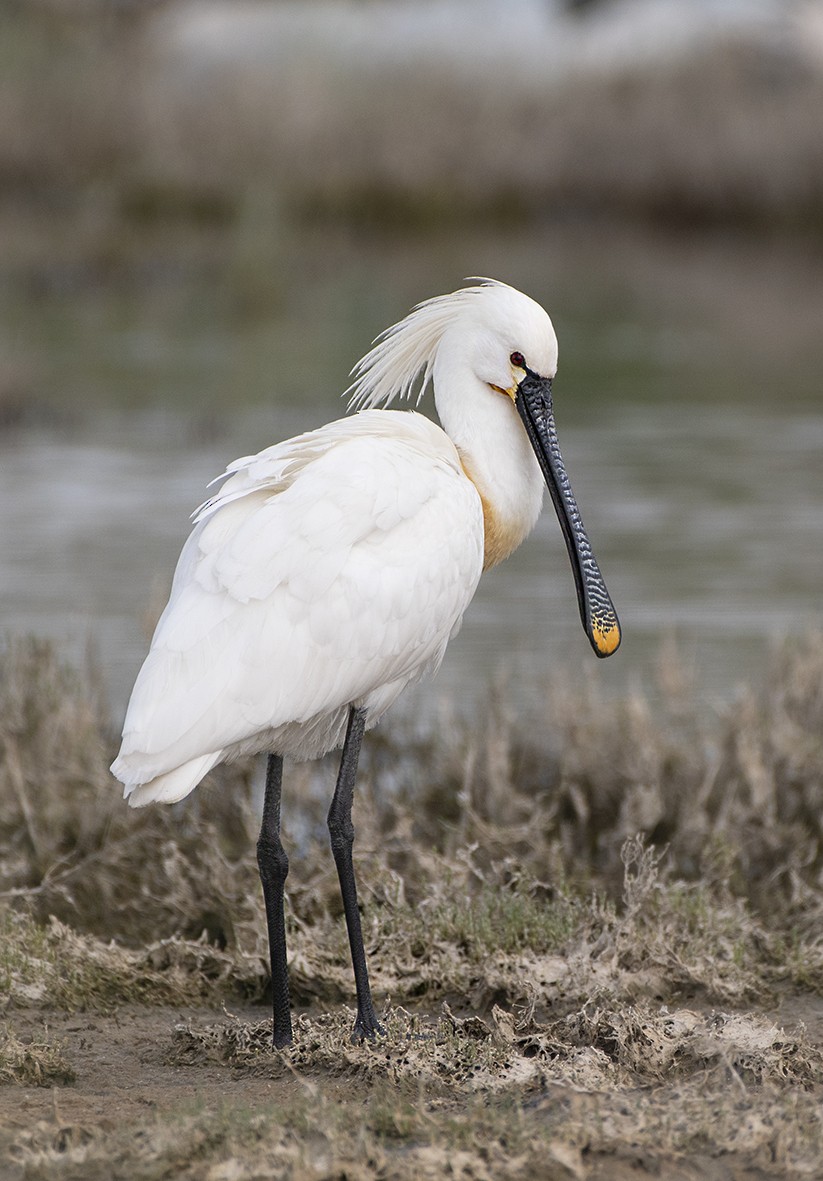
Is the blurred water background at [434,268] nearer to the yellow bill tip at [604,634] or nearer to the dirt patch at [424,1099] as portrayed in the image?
the yellow bill tip at [604,634]

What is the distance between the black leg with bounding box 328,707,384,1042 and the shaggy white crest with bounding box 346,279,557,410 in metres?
0.89

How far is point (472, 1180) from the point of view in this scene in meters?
3.38

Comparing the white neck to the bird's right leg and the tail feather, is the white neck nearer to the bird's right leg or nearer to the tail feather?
the bird's right leg

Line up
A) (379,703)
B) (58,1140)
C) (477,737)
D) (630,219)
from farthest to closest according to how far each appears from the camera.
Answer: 1. (630,219)
2. (477,737)
3. (379,703)
4. (58,1140)

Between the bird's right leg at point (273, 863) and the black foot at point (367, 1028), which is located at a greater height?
the bird's right leg at point (273, 863)

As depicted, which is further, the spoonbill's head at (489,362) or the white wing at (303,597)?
the spoonbill's head at (489,362)

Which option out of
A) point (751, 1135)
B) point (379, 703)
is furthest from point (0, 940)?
point (751, 1135)

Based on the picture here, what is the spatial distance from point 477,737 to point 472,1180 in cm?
264

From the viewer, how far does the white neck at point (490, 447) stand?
15.8 feet

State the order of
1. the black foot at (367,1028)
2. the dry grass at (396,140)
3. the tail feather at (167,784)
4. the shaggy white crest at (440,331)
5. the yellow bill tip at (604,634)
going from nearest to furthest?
the tail feather at (167,784) < the black foot at (367,1028) < the shaggy white crest at (440,331) < the yellow bill tip at (604,634) < the dry grass at (396,140)

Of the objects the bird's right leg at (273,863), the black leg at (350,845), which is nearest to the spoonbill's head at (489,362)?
the black leg at (350,845)

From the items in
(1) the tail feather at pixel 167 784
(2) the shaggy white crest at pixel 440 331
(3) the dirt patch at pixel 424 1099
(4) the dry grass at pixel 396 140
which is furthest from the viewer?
(4) the dry grass at pixel 396 140

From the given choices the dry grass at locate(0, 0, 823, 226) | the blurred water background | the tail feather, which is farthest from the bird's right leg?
the dry grass at locate(0, 0, 823, 226)

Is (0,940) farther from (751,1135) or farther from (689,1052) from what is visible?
(751,1135)
